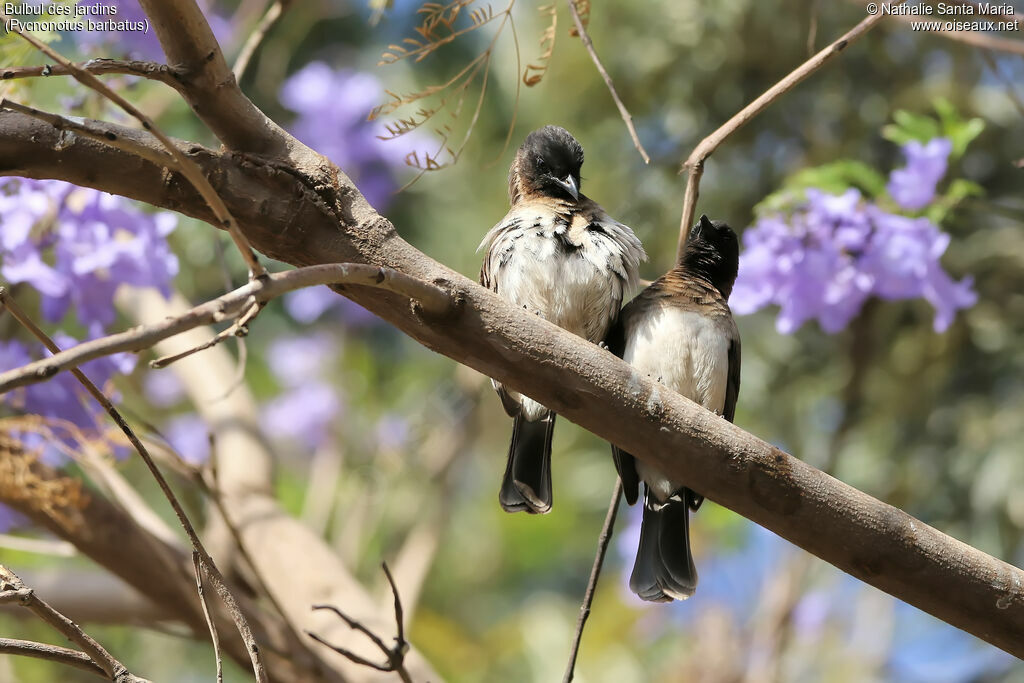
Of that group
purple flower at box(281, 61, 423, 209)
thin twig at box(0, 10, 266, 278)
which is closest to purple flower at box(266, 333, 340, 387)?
purple flower at box(281, 61, 423, 209)

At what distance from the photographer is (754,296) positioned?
2438mm

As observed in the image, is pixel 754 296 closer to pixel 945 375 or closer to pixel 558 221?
pixel 558 221

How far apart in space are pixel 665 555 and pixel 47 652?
3.89 feet

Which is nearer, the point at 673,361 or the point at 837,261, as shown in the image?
the point at 673,361

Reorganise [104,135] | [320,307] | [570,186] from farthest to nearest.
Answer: [320,307] → [570,186] → [104,135]

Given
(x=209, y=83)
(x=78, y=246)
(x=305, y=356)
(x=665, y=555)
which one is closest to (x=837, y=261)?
(x=665, y=555)

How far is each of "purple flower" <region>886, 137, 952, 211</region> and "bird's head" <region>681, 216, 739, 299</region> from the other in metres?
0.39

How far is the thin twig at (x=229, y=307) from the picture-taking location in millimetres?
812

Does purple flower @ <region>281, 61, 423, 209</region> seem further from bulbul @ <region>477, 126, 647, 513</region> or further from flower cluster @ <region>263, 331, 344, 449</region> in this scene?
bulbul @ <region>477, 126, 647, 513</region>

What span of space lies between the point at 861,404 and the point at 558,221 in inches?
66.8

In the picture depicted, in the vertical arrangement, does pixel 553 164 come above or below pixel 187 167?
above

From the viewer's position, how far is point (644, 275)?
3.41 m

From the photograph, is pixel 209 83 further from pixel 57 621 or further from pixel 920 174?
pixel 920 174

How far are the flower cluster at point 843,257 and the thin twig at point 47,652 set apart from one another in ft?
5.51
